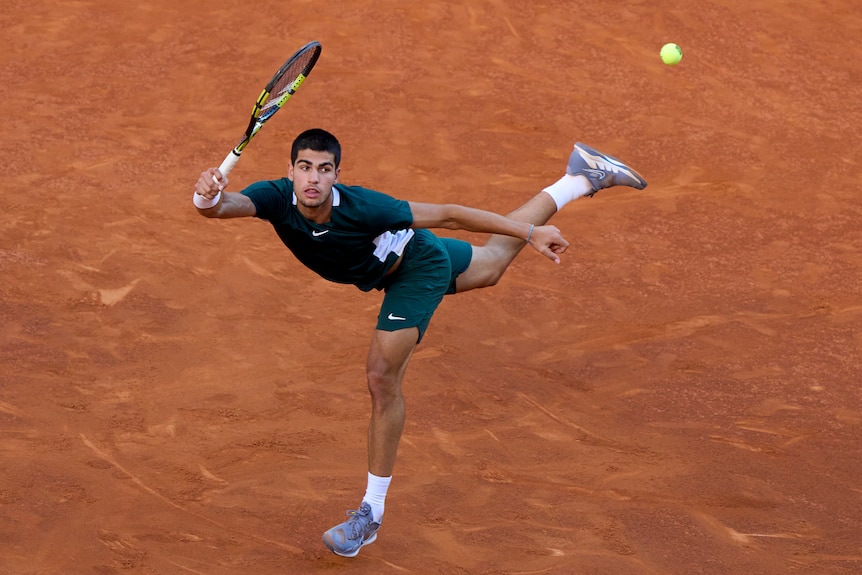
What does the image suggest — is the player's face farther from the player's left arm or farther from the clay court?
the clay court

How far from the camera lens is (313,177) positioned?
19.4 feet

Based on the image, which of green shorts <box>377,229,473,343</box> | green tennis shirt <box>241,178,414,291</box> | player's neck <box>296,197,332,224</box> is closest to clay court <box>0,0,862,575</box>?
green shorts <box>377,229,473,343</box>

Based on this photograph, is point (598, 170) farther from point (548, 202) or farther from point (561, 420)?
point (561, 420)

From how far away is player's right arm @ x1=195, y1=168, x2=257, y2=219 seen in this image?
5555 mm

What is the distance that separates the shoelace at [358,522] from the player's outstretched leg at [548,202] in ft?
4.75

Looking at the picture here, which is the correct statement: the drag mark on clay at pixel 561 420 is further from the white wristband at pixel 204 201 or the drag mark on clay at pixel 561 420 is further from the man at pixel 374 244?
the white wristband at pixel 204 201

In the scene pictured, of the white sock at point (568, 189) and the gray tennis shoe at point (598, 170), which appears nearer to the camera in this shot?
the white sock at point (568, 189)

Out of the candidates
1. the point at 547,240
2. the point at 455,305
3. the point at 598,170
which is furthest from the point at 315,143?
the point at 455,305

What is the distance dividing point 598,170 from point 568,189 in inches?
11.2

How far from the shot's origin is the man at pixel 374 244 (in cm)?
596

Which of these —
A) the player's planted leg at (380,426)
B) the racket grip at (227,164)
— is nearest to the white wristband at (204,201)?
the racket grip at (227,164)

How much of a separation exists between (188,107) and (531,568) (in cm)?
713

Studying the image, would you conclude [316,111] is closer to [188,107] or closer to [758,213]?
[188,107]

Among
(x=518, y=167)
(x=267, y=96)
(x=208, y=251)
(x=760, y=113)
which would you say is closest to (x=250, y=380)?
(x=208, y=251)
